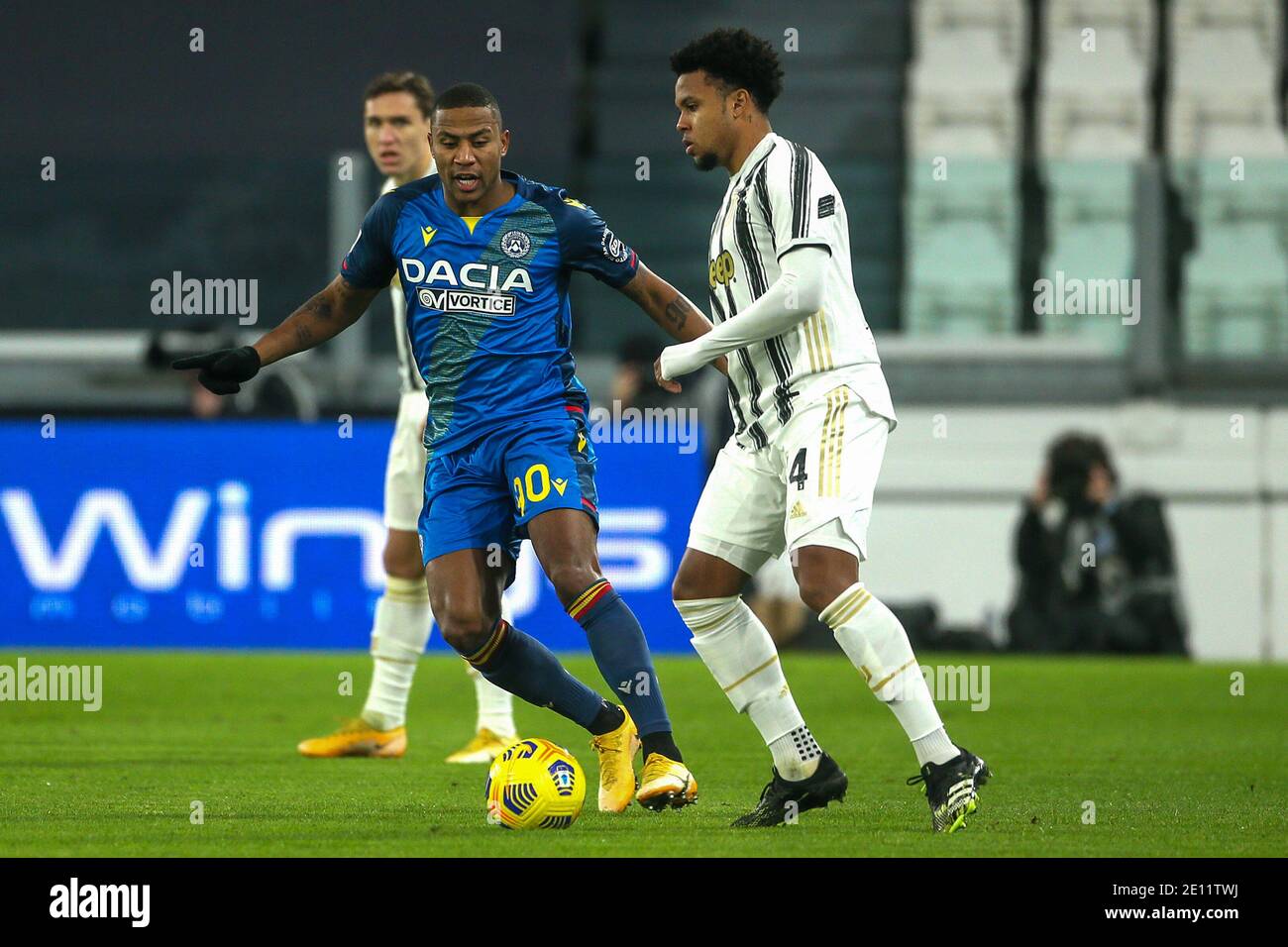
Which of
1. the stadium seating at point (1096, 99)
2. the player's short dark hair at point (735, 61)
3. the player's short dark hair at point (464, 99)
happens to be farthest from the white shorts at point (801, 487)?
the stadium seating at point (1096, 99)

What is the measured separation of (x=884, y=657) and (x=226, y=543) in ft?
24.3

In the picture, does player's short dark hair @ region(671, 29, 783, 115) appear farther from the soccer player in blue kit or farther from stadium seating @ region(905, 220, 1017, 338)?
stadium seating @ region(905, 220, 1017, 338)

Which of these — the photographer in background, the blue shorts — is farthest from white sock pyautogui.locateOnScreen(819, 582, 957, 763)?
the photographer in background

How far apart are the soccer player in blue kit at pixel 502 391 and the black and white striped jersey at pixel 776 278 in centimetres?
34

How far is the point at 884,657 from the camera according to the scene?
4895 mm

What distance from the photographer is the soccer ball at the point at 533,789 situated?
5000mm

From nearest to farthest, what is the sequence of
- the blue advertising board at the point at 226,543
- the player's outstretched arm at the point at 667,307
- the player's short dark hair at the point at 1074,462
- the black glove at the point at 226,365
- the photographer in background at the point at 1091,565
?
the black glove at the point at 226,365 < the player's outstretched arm at the point at 667,307 < the blue advertising board at the point at 226,543 < the photographer in background at the point at 1091,565 < the player's short dark hair at the point at 1074,462

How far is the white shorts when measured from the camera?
4926 mm

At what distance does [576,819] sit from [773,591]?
8007 mm

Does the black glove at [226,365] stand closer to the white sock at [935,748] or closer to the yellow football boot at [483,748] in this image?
the yellow football boot at [483,748]

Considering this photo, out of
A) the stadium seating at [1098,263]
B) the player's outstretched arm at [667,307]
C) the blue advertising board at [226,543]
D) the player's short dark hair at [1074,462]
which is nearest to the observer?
the player's outstretched arm at [667,307]

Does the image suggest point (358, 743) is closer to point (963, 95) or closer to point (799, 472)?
point (799, 472)
